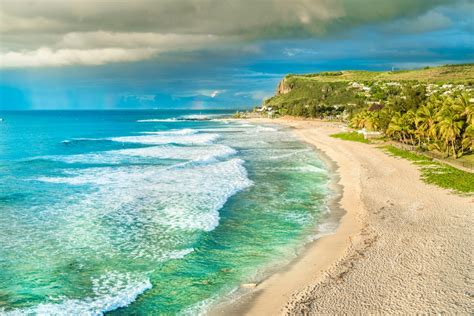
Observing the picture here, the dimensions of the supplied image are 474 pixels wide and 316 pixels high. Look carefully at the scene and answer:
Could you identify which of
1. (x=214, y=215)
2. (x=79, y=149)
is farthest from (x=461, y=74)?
(x=214, y=215)

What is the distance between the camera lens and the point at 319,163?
42.3 metres

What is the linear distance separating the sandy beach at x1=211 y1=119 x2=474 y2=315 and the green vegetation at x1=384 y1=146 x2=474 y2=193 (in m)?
1.66

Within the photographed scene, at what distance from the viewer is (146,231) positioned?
812 inches

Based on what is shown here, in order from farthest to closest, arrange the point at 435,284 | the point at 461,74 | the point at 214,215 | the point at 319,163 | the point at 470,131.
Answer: the point at 461,74
the point at 319,163
the point at 470,131
the point at 214,215
the point at 435,284

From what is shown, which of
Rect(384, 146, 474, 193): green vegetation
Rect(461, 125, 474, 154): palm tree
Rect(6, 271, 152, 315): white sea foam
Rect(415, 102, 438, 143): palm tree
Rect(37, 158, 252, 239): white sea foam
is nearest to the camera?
Rect(6, 271, 152, 315): white sea foam

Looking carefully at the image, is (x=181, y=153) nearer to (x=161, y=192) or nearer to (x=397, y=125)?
(x=161, y=192)

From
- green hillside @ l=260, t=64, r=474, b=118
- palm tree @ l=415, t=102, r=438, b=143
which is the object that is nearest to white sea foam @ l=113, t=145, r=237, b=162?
palm tree @ l=415, t=102, r=438, b=143

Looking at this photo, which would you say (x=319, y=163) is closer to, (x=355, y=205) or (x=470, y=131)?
(x=470, y=131)

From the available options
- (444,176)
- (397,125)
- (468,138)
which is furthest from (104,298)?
(397,125)

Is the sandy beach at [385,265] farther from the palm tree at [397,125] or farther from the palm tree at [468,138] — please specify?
the palm tree at [397,125]

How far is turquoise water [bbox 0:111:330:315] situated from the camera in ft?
46.3

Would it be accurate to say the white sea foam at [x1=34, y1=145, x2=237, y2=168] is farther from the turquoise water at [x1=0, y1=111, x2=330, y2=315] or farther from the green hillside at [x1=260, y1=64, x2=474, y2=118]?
the green hillside at [x1=260, y1=64, x2=474, y2=118]

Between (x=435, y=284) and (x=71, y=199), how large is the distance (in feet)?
72.4

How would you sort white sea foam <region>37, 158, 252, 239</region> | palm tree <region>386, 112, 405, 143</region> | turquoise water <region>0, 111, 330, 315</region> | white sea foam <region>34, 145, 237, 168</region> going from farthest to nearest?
palm tree <region>386, 112, 405, 143</region>, white sea foam <region>34, 145, 237, 168</region>, white sea foam <region>37, 158, 252, 239</region>, turquoise water <region>0, 111, 330, 315</region>
